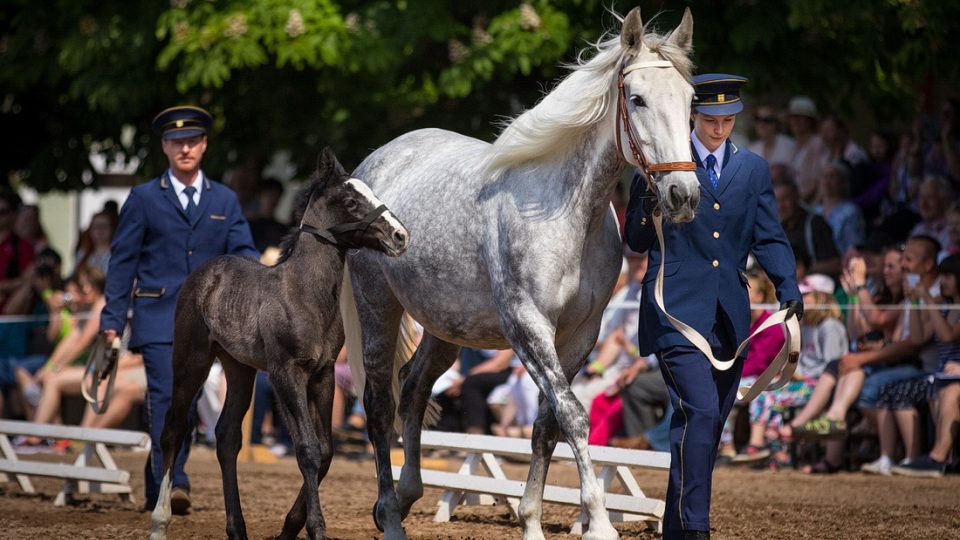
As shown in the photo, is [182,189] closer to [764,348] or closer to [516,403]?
[516,403]

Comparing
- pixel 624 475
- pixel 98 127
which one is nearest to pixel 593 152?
pixel 624 475

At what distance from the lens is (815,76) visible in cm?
1199

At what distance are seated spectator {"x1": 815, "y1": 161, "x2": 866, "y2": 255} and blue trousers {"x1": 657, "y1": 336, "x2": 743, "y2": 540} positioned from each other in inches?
239

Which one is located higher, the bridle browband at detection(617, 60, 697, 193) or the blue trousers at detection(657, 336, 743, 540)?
the bridle browband at detection(617, 60, 697, 193)

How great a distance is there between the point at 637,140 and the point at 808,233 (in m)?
6.22

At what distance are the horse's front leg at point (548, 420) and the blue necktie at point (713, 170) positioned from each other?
3.15 feet

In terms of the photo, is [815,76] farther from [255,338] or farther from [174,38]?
[255,338]

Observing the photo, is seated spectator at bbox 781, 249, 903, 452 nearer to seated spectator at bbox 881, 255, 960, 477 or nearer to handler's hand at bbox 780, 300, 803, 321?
seated spectator at bbox 881, 255, 960, 477

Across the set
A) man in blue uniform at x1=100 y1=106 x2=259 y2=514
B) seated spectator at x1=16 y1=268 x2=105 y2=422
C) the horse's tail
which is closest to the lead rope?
the horse's tail

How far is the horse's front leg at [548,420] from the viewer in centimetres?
587

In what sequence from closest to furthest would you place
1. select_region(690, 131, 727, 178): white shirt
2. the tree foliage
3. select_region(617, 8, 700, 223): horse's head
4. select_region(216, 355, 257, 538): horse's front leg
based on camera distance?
select_region(617, 8, 700, 223): horse's head
select_region(690, 131, 727, 178): white shirt
select_region(216, 355, 257, 538): horse's front leg
the tree foliage

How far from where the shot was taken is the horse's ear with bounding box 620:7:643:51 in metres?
5.93

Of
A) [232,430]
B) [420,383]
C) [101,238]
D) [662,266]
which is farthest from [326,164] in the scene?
[101,238]

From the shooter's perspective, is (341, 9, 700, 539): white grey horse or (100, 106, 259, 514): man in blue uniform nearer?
(341, 9, 700, 539): white grey horse
